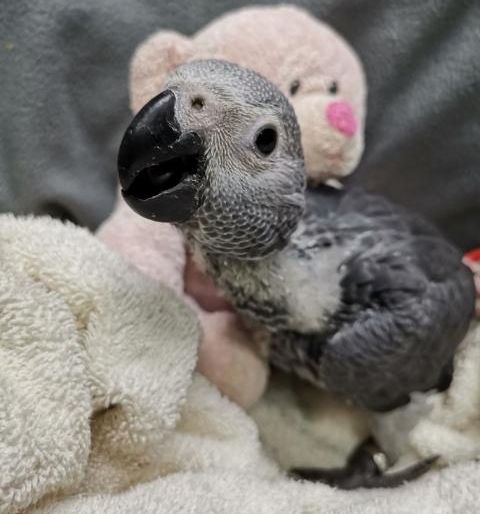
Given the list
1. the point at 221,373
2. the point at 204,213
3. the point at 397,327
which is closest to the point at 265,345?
the point at 221,373

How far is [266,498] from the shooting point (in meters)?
0.62

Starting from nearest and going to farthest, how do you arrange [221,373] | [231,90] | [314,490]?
[231,90]
[314,490]
[221,373]

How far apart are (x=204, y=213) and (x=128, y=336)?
0.55 ft

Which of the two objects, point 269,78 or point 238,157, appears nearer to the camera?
point 238,157

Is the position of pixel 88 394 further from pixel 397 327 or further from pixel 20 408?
pixel 397 327

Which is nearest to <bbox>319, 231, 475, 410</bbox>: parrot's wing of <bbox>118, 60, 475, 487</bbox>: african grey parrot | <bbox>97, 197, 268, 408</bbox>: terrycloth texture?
<bbox>118, 60, 475, 487</bbox>: african grey parrot

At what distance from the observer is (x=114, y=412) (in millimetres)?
619

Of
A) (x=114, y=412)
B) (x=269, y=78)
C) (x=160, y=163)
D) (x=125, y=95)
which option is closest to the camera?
(x=160, y=163)

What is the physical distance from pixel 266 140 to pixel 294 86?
0.20 m

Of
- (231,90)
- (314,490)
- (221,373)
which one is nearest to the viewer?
(231,90)

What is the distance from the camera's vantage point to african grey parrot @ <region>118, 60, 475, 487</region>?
52 centimetres

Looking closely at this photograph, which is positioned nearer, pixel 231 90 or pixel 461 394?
pixel 231 90

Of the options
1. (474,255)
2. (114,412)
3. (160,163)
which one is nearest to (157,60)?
(160,163)

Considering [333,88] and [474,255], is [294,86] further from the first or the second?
[474,255]
